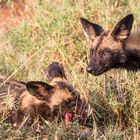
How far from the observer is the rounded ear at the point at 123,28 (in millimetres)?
5891

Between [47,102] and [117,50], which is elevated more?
[117,50]

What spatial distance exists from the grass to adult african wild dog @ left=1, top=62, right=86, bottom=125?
0.17 metres

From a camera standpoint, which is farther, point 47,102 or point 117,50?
point 117,50

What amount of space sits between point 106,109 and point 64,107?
566mm

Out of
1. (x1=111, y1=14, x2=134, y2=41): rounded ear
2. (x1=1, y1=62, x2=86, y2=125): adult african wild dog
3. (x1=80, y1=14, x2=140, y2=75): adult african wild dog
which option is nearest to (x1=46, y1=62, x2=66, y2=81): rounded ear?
(x1=1, y1=62, x2=86, y2=125): adult african wild dog

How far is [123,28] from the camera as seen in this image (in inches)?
236

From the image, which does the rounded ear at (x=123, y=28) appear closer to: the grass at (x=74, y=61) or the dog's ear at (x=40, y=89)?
the grass at (x=74, y=61)

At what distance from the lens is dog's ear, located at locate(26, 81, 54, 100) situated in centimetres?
553

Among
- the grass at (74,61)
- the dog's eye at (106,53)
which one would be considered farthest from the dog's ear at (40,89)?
the dog's eye at (106,53)

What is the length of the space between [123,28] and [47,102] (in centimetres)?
98

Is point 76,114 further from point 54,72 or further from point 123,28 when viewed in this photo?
point 123,28

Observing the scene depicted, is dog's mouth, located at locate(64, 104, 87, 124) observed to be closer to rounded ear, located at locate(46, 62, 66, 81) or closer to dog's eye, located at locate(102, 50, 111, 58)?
rounded ear, located at locate(46, 62, 66, 81)

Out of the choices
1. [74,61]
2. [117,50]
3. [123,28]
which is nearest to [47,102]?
[117,50]

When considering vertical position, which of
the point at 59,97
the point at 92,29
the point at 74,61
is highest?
the point at 92,29
